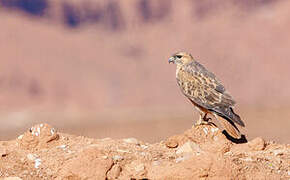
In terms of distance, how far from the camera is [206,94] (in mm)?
10062

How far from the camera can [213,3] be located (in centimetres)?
7238

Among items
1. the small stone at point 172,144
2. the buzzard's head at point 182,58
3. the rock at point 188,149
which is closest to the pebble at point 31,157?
the rock at point 188,149

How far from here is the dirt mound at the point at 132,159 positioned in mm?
6887

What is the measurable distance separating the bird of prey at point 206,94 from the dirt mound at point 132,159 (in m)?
0.68

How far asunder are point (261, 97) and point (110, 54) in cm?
2384

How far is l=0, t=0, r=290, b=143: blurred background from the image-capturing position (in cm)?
5766

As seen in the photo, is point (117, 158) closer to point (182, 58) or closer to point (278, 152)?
point (278, 152)

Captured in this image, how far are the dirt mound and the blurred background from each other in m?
37.6

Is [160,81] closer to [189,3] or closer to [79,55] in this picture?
[79,55]

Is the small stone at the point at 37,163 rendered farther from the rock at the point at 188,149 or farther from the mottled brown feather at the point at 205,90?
the mottled brown feather at the point at 205,90

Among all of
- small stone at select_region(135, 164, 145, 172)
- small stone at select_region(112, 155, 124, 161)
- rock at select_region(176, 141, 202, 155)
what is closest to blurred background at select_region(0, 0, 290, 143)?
rock at select_region(176, 141, 202, 155)

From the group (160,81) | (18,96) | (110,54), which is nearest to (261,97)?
(160,81)

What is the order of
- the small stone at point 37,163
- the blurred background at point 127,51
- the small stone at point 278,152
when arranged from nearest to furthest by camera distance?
the small stone at point 37,163, the small stone at point 278,152, the blurred background at point 127,51

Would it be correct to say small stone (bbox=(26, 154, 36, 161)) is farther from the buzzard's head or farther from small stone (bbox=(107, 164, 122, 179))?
the buzzard's head
